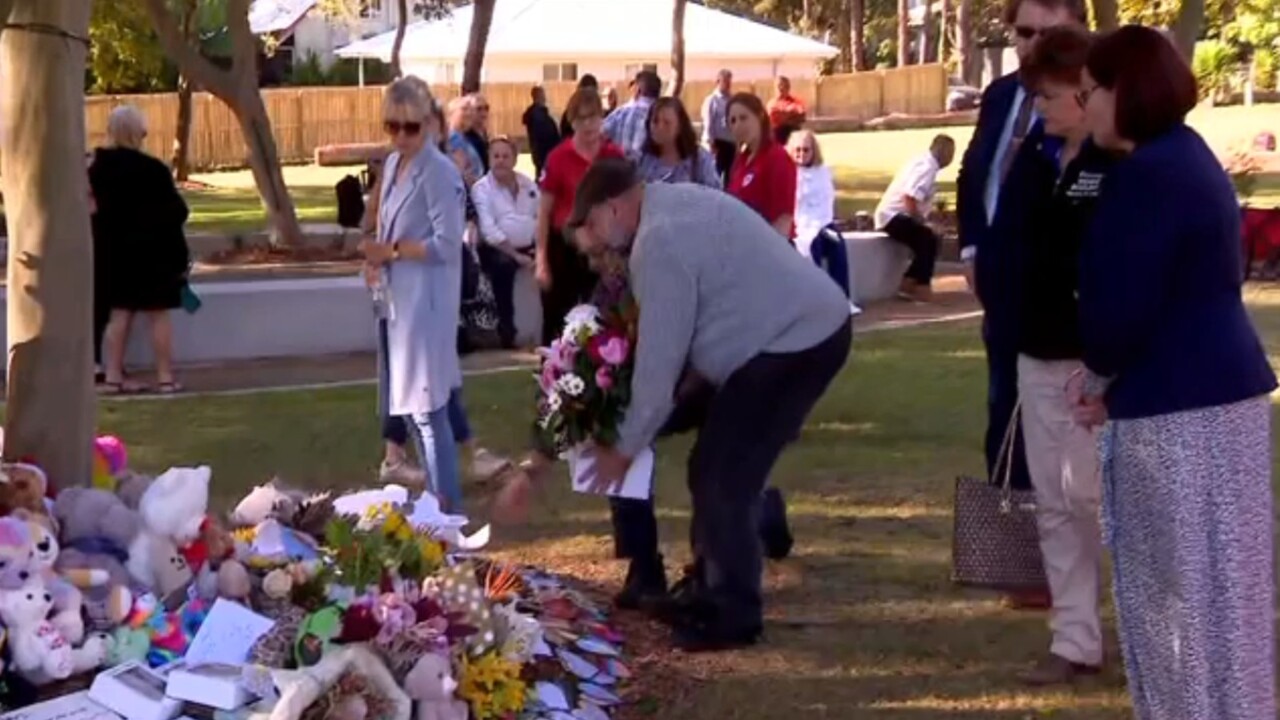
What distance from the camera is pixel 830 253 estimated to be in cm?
1317

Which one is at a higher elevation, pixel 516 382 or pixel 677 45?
pixel 677 45

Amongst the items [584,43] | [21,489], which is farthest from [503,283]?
[584,43]

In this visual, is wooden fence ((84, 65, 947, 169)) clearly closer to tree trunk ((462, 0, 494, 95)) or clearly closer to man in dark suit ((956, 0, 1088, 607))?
tree trunk ((462, 0, 494, 95))

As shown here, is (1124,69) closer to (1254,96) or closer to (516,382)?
(516,382)

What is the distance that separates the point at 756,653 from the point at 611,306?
1245mm

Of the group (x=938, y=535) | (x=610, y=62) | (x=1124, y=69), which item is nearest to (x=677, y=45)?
(x=610, y=62)

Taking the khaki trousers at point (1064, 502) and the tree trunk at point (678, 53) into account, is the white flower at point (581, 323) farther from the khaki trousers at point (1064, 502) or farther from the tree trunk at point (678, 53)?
the tree trunk at point (678, 53)

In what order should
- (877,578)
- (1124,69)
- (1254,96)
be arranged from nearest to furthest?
1. (1124,69)
2. (877,578)
3. (1254,96)

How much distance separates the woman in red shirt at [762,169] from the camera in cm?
914

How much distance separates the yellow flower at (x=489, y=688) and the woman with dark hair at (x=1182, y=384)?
5.84ft

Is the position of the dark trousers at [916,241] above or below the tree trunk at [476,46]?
below

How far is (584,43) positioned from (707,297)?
4148cm

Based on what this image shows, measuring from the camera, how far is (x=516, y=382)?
11.7 meters

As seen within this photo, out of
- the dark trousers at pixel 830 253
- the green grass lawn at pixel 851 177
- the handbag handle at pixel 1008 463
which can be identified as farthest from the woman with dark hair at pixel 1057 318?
the green grass lawn at pixel 851 177
